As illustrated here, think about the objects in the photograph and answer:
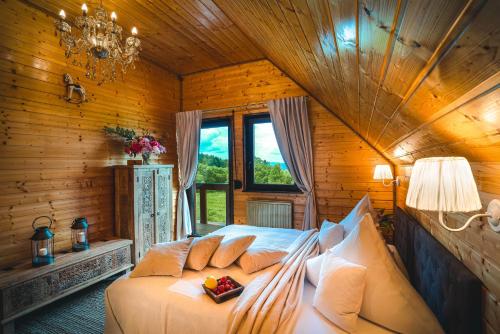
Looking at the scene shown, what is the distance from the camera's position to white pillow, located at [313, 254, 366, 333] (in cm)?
128

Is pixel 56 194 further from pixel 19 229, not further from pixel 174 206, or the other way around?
pixel 174 206

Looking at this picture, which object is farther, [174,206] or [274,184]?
[174,206]

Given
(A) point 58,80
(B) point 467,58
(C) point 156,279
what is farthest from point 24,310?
(B) point 467,58

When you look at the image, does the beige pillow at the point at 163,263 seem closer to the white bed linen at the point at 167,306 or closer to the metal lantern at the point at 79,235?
the white bed linen at the point at 167,306

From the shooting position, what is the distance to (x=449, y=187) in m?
0.75

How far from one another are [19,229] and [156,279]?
1.89 meters

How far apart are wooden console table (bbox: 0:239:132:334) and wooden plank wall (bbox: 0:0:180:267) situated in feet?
1.48

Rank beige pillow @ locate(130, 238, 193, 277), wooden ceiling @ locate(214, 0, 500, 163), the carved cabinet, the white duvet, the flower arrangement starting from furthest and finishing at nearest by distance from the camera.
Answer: the flower arrangement < the carved cabinet < beige pillow @ locate(130, 238, 193, 277) < the white duvet < wooden ceiling @ locate(214, 0, 500, 163)

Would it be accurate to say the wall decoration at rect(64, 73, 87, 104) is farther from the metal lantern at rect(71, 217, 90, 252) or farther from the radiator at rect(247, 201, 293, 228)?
the radiator at rect(247, 201, 293, 228)

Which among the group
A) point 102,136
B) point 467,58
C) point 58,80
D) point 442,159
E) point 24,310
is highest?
point 58,80

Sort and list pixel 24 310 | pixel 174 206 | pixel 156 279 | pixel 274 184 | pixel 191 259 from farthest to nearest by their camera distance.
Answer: pixel 174 206 < pixel 274 184 < pixel 24 310 < pixel 191 259 < pixel 156 279

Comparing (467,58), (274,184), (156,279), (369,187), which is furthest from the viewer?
(274,184)

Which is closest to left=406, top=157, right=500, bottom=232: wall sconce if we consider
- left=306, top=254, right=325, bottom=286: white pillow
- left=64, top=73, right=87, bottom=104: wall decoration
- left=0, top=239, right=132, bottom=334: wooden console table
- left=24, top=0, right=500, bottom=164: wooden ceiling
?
left=24, top=0, right=500, bottom=164: wooden ceiling

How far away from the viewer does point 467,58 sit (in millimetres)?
513
